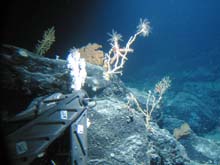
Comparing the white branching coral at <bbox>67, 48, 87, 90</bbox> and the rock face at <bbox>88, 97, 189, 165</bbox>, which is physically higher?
the white branching coral at <bbox>67, 48, 87, 90</bbox>

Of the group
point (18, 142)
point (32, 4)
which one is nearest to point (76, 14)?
point (32, 4)

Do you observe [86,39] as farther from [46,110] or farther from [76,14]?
[46,110]

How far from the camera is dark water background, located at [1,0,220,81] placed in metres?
11.7

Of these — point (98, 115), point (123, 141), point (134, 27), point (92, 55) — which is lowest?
point (123, 141)

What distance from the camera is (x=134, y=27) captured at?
2902cm

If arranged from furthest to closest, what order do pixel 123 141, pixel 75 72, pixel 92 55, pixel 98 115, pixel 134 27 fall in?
pixel 134 27
pixel 92 55
pixel 75 72
pixel 98 115
pixel 123 141

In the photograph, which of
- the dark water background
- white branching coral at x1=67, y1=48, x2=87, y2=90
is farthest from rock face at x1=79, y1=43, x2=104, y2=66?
the dark water background

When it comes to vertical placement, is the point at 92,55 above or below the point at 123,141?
above

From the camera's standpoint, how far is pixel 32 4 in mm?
11781

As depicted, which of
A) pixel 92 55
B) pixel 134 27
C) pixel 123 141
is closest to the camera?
pixel 123 141

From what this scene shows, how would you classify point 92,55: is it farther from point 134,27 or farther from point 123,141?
point 134,27

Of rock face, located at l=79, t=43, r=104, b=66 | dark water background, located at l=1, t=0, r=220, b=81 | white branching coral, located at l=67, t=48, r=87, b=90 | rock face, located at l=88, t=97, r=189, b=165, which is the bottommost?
rock face, located at l=88, t=97, r=189, b=165

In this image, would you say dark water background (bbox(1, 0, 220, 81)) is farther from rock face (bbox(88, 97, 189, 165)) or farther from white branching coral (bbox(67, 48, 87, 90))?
rock face (bbox(88, 97, 189, 165))

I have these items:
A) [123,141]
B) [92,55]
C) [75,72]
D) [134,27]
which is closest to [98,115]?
[123,141]
